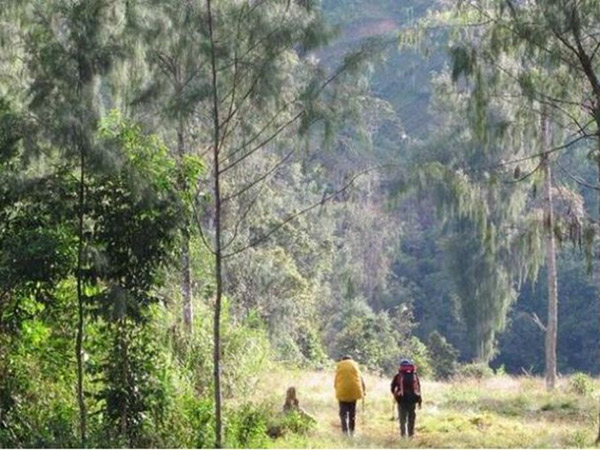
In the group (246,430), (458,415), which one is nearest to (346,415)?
(246,430)

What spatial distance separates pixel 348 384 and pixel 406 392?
2.41ft

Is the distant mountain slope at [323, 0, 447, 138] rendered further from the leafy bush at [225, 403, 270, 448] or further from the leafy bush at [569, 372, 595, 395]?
the leafy bush at [225, 403, 270, 448]

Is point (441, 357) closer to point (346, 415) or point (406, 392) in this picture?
point (346, 415)

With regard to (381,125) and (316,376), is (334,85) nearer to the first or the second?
(316,376)

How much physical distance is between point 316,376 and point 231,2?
1193 centimetres

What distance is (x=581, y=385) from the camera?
1834 cm

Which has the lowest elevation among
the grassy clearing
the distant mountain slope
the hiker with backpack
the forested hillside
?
the grassy clearing

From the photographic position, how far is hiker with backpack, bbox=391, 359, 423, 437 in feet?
37.9

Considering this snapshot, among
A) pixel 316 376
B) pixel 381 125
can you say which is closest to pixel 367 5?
pixel 381 125

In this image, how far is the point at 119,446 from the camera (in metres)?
9.28

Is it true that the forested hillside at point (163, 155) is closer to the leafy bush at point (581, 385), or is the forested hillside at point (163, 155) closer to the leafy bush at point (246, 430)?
the leafy bush at point (246, 430)

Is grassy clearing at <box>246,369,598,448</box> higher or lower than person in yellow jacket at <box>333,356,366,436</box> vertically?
lower

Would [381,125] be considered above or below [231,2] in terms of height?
above

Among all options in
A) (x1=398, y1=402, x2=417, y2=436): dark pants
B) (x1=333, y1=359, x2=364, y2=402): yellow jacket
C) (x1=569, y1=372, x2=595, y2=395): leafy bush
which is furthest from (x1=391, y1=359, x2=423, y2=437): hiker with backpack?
(x1=569, y1=372, x2=595, y2=395): leafy bush
